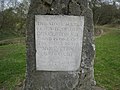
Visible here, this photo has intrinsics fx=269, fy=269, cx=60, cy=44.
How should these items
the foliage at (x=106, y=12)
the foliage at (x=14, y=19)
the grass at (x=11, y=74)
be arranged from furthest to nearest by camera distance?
the foliage at (x=106, y=12), the foliage at (x=14, y=19), the grass at (x=11, y=74)

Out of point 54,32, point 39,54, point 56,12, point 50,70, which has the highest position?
point 56,12

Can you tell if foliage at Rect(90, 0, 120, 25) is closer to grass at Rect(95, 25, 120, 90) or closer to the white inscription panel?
grass at Rect(95, 25, 120, 90)

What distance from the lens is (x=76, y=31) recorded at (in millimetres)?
5316

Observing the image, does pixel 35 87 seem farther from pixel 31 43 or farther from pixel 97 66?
pixel 97 66

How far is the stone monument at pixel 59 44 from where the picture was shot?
5297 millimetres

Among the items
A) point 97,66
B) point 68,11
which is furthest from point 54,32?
point 97,66

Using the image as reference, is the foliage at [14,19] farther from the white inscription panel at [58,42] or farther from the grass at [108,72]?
the white inscription panel at [58,42]

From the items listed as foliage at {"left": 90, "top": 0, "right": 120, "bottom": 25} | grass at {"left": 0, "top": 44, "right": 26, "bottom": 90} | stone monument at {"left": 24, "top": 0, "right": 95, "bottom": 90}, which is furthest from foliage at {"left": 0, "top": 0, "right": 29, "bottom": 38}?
stone monument at {"left": 24, "top": 0, "right": 95, "bottom": 90}

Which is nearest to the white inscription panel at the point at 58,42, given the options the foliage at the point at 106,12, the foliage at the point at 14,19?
the foliage at the point at 14,19

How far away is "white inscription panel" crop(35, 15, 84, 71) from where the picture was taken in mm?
5281

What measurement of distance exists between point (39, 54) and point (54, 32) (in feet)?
1.75

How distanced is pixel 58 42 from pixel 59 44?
5 cm

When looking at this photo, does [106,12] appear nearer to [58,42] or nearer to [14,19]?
[14,19]

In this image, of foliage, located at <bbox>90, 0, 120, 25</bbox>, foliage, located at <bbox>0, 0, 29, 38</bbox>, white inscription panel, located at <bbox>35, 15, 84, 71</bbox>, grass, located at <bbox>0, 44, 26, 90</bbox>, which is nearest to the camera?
white inscription panel, located at <bbox>35, 15, 84, 71</bbox>
